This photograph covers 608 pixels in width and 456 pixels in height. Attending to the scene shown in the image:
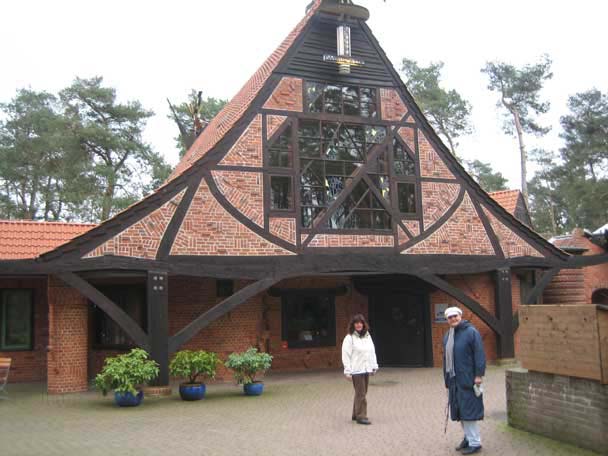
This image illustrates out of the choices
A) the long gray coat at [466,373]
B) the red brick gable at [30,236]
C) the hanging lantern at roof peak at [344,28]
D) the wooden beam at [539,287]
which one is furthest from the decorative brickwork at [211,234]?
the wooden beam at [539,287]

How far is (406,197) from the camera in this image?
1507 centimetres

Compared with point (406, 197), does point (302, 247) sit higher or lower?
lower

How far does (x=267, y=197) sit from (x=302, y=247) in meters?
1.31

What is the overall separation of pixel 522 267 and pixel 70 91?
2406cm

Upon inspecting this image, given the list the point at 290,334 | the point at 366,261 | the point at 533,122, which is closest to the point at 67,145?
the point at 290,334

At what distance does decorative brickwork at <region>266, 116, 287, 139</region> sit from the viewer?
1388cm

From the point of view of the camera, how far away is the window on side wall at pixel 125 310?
1477 cm

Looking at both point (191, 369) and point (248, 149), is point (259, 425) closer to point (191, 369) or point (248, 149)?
point (191, 369)

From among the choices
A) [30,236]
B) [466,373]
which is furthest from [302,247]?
[466,373]

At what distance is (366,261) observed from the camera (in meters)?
14.3

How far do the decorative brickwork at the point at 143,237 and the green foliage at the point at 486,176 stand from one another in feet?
102

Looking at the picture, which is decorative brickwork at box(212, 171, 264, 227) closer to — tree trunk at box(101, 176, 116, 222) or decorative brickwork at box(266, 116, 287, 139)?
decorative brickwork at box(266, 116, 287, 139)

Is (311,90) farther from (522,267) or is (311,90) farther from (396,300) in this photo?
(522,267)

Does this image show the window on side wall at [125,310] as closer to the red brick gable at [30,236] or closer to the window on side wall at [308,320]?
the red brick gable at [30,236]
